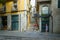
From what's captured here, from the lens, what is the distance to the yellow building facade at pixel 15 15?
1519 inches

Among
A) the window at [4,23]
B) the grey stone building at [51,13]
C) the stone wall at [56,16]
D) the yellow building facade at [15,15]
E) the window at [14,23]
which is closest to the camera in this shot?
the stone wall at [56,16]

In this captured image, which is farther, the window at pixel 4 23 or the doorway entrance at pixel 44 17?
the window at pixel 4 23

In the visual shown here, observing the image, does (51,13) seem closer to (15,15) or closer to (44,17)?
(44,17)

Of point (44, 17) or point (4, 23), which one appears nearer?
point (44, 17)

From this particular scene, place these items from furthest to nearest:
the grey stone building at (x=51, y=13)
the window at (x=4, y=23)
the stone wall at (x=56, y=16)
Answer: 1. the window at (x=4, y=23)
2. the grey stone building at (x=51, y=13)
3. the stone wall at (x=56, y=16)

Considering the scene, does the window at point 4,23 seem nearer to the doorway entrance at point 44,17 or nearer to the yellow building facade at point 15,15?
the yellow building facade at point 15,15

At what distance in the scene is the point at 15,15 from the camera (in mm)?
40312

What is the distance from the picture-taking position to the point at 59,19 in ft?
111

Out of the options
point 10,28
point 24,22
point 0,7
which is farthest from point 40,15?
point 0,7

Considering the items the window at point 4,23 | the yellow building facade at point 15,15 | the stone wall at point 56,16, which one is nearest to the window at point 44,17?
the stone wall at point 56,16

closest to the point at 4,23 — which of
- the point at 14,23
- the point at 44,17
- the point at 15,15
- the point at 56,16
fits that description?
the point at 14,23

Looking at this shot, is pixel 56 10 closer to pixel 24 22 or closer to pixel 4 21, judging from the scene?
pixel 24 22

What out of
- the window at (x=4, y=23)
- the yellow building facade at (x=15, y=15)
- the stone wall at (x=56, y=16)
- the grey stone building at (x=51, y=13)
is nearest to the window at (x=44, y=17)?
the grey stone building at (x=51, y=13)

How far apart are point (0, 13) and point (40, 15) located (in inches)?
374
